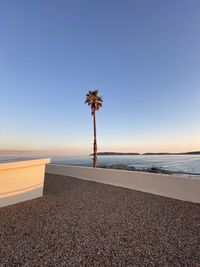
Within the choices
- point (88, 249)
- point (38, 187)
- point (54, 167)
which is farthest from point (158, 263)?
point (54, 167)

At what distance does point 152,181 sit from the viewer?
337 inches

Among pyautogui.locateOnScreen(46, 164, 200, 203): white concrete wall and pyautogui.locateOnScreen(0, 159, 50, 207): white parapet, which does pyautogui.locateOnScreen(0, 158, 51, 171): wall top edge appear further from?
pyautogui.locateOnScreen(46, 164, 200, 203): white concrete wall

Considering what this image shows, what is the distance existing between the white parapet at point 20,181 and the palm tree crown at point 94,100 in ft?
47.4

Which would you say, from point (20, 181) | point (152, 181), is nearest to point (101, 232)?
point (20, 181)

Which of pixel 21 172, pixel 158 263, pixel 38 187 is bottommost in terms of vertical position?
pixel 158 263

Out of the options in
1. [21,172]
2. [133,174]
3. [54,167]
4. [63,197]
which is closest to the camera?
[21,172]

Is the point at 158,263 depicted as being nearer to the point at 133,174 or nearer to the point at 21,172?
the point at 21,172

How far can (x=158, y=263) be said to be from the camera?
3.27 m

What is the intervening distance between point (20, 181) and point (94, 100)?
16.2 meters

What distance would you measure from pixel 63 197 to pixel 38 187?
3.25 feet

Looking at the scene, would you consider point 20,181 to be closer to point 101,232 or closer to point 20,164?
point 20,164

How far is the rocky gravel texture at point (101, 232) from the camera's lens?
344 centimetres

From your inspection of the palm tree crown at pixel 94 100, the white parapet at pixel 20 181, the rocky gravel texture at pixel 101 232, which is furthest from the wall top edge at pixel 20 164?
the palm tree crown at pixel 94 100

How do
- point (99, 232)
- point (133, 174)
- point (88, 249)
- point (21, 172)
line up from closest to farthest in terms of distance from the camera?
1. point (88, 249)
2. point (99, 232)
3. point (21, 172)
4. point (133, 174)
